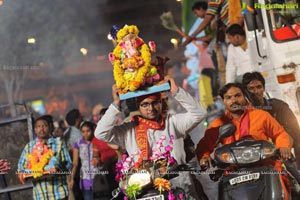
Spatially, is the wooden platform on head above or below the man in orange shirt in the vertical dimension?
above

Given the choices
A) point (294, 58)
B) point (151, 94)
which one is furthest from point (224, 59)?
point (151, 94)

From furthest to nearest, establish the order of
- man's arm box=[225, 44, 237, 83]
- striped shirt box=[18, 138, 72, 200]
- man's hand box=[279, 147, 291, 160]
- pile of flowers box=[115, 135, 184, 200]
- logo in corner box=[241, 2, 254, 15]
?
man's arm box=[225, 44, 237, 83], logo in corner box=[241, 2, 254, 15], striped shirt box=[18, 138, 72, 200], man's hand box=[279, 147, 291, 160], pile of flowers box=[115, 135, 184, 200]

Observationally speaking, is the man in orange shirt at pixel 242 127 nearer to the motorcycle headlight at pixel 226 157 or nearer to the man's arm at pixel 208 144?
the man's arm at pixel 208 144

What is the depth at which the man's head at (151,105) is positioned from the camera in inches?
173

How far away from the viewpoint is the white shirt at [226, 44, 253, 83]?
6.83 m

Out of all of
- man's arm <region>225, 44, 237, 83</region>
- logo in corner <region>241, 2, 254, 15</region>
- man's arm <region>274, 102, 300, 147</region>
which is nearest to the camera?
man's arm <region>274, 102, 300, 147</region>

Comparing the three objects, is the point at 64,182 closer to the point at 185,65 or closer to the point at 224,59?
the point at 224,59

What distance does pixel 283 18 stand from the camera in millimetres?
6219

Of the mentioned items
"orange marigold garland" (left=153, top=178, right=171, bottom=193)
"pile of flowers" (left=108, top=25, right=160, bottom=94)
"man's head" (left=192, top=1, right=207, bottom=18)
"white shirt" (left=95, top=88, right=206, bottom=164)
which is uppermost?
"man's head" (left=192, top=1, right=207, bottom=18)

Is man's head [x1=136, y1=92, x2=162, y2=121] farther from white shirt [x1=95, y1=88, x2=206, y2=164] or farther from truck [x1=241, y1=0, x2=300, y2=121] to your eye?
truck [x1=241, y1=0, x2=300, y2=121]

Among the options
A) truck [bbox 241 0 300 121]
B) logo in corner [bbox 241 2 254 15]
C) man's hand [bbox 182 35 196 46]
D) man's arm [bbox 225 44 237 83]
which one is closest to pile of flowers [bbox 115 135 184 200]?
truck [bbox 241 0 300 121]

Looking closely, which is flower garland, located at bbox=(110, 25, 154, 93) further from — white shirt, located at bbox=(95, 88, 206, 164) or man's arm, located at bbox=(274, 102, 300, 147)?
man's arm, located at bbox=(274, 102, 300, 147)

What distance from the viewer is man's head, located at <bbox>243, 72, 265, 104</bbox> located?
592 centimetres

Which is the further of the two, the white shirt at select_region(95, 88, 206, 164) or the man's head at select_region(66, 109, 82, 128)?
the man's head at select_region(66, 109, 82, 128)
